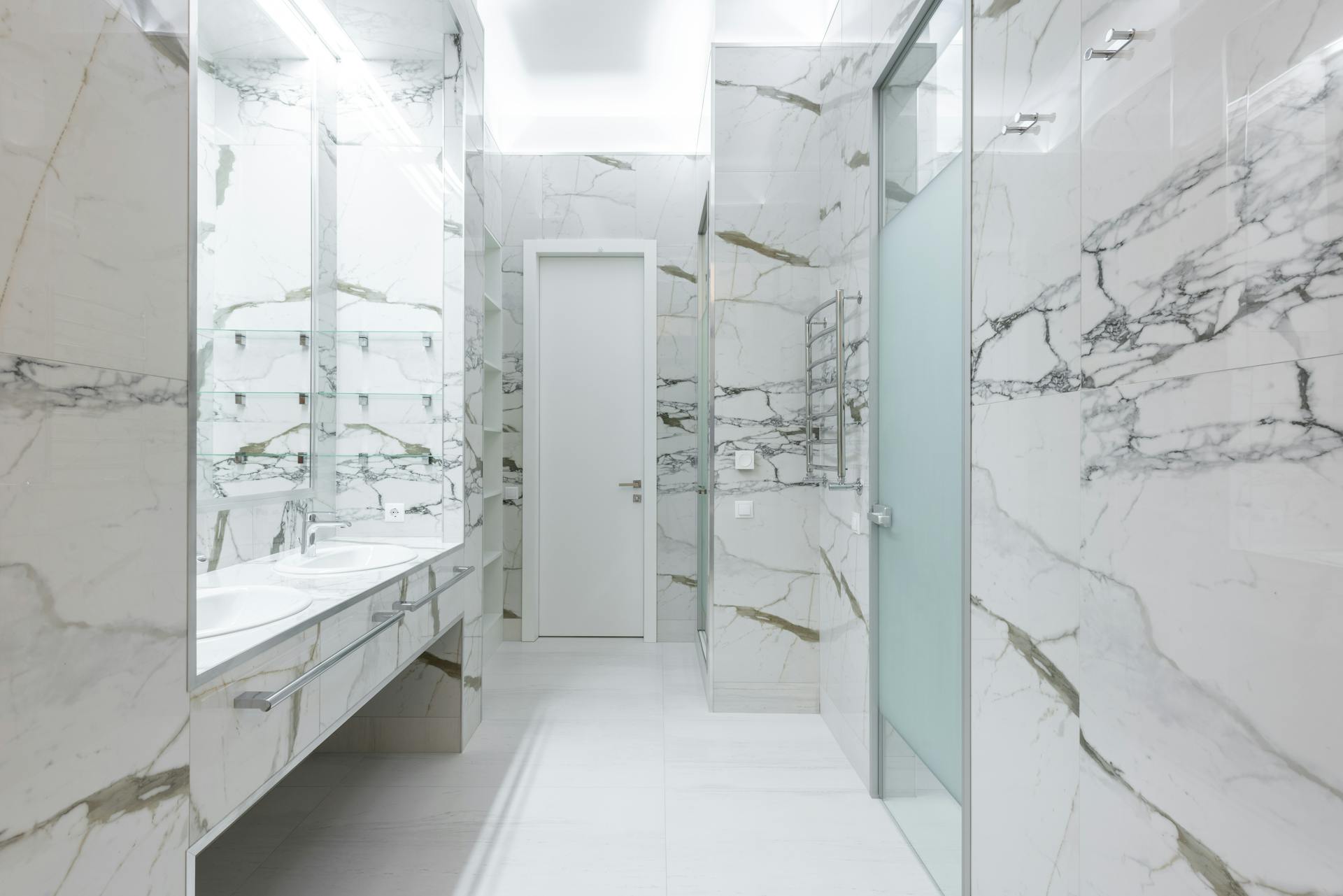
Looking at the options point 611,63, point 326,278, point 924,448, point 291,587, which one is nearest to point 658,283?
point 611,63

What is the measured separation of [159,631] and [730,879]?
1.54 m

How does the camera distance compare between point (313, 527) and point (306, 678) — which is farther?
point (313, 527)

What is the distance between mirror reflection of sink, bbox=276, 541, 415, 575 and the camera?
87.8 inches

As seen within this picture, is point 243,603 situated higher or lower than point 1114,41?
lower

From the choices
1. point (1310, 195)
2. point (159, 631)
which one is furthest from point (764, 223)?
point (159, 631)

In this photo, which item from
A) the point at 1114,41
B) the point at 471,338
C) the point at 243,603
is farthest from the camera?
the point at 471,338

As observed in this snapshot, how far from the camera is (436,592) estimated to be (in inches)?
90.2

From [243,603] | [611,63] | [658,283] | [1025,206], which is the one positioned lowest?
[243,603]

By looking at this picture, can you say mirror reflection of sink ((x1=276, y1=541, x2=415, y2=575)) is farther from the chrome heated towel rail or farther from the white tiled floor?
the chrome heated towel rail

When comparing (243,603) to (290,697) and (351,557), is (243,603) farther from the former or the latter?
(351,557)

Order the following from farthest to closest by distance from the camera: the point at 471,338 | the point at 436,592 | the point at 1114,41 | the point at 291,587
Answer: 1. the point at 471,338
2. the point at 436,592
3. the point at 291,587
4. the point at 1114,41

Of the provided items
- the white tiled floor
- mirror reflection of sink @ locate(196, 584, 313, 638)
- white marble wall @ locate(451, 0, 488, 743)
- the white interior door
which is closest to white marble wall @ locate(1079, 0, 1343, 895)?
the white tiled floor

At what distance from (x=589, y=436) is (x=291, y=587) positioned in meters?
2.41

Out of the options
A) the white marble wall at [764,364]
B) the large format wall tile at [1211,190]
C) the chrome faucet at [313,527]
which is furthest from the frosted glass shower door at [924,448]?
the chrome faucet at [313,527]
